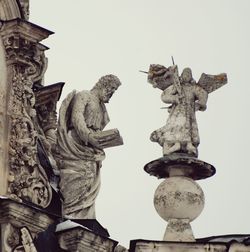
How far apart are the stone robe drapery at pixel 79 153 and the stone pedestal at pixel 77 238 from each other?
1.93 feet

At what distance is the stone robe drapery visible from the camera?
2681 cm

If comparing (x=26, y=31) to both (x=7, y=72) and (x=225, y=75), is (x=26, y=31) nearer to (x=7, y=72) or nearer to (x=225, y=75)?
(x=7, y=72)

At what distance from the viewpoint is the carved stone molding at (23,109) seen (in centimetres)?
2559

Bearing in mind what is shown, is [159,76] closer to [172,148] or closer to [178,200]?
[172,148]

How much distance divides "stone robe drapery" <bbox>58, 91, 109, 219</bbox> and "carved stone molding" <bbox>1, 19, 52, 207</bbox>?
0.89 meters

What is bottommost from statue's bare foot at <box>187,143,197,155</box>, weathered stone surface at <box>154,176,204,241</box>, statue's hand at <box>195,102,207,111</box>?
weathered stone surface at <box>154,176,204,241</box>

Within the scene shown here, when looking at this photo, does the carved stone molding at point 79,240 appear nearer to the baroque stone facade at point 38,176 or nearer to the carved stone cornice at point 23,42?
the baroque stone facade at point 38,176

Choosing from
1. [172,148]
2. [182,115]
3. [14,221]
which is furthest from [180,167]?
[14,221]

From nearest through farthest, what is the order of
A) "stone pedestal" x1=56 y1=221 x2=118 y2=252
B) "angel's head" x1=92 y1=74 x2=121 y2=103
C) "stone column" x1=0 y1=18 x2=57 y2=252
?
"stone column" x1=0 y1=18 x2=57 y2=252 → "stone pedestal" x1=56 y1=221 x2=118 y2=252 → "angel's head" x1=92 y1=74 x2=121 y2=103

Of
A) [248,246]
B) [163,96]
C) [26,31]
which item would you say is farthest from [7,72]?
[248,246]

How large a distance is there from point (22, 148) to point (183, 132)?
89.1 inches

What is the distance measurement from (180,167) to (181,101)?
103 centimetres

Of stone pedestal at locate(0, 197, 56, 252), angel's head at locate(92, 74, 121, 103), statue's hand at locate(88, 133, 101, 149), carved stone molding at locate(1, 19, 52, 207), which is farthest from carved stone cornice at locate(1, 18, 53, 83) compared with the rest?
stone pedestal at locate(0, 197, 56, 252)

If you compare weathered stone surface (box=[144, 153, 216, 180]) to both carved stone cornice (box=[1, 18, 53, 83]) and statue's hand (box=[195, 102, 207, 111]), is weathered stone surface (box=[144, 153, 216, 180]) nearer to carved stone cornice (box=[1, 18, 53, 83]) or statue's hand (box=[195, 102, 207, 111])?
statue's hand (box=[195, 102, 207, 111])
